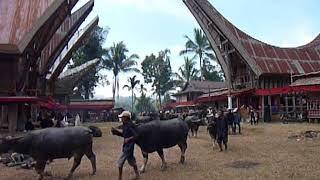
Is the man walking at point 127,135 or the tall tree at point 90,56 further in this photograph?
the tall tree at point 90,56

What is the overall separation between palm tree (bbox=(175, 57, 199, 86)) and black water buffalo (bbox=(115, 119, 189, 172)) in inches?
2005

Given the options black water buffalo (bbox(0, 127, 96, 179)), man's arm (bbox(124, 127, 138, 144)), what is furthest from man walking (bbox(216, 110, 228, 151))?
black water buffalo (bbox(0, 127, 96, 179))

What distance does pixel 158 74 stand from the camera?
68312mm

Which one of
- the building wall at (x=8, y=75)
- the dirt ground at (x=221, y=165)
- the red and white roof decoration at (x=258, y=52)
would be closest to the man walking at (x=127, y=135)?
the dirt ground at (x=221, y=165)

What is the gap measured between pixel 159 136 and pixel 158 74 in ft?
190

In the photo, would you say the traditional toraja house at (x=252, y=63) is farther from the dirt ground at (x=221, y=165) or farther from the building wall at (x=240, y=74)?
the dirt ground at (x=221, y=165)

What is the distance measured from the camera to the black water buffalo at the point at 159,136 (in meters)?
10.0

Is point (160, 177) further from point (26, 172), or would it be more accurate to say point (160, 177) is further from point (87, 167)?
point (26, 172)

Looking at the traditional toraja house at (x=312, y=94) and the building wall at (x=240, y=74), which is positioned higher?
the building wall at (x=240, y=74)

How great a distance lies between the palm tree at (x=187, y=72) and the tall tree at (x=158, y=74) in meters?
2.91

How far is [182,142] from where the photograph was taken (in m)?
11.7

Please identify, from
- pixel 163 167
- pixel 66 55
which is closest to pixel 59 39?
pixel 66 55

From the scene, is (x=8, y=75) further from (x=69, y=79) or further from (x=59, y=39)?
(x=69, y=79)

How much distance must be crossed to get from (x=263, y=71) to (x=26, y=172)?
87.9 ft
